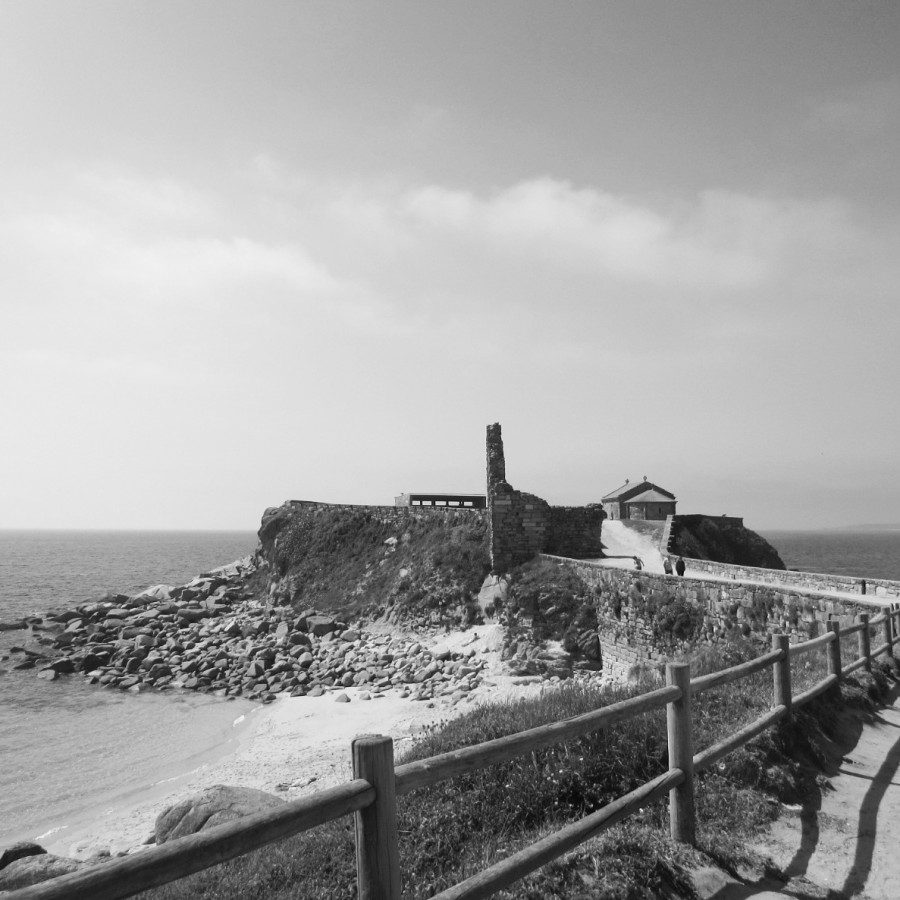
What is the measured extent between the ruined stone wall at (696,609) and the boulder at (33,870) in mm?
14659

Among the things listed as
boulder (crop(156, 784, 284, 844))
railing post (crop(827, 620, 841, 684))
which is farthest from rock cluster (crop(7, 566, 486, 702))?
railing post (crop(827, 620, 841, 684))

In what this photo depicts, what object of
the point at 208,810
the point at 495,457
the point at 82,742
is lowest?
the point at 82,742

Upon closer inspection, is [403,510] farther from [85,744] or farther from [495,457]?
[85,744]

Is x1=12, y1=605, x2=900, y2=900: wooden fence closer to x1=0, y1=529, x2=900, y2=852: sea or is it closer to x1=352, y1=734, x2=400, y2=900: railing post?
x1=352, y1=734, x2=400, y2=900: railing post

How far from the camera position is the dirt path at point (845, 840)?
16.9ft

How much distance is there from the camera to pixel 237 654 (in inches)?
1192

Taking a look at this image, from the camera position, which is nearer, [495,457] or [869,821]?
[869,821]

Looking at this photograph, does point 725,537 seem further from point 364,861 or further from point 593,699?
point 364,861

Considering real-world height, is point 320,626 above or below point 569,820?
below

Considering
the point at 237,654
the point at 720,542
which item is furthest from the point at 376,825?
the point at 720,542

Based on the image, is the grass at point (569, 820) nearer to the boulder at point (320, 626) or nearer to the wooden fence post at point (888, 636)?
the wooden fence post at point (888, 636)

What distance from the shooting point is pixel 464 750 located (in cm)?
416

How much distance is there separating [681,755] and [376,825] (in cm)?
343

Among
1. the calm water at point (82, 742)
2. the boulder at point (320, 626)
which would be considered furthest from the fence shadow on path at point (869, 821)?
the boulder at point (320, 626)
